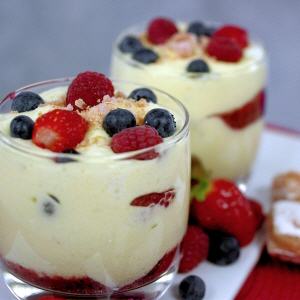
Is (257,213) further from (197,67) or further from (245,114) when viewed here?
(197,67)

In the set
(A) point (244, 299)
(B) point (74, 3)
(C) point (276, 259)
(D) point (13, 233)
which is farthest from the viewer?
(B) point (74, 3)

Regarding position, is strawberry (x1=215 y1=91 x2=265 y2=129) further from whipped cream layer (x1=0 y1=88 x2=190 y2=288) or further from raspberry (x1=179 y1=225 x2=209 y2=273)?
whipped cream layer (x1=0 y1=88 x2=190 y2=288)

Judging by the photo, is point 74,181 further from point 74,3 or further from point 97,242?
point 74,3

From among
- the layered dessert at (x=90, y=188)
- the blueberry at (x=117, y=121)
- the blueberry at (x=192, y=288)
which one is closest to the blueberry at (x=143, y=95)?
the layered dessert at (x=90, y=188)

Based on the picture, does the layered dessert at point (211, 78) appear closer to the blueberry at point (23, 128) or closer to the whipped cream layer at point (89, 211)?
the whipped cream layer at point (89, 211)

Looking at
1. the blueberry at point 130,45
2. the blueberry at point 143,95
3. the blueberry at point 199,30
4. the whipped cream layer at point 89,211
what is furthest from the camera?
the blueberry at point 199,30

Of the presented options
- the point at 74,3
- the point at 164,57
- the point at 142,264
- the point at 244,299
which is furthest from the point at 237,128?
the point at 74,3
